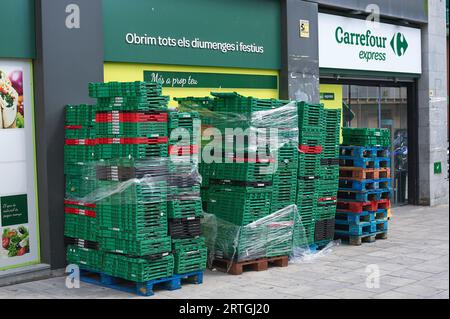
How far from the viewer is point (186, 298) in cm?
806

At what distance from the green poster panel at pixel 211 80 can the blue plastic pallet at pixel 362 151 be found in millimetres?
2152

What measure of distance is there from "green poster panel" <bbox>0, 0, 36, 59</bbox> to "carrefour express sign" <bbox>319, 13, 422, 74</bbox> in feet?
22.8

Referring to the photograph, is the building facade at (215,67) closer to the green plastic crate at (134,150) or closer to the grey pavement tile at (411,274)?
the green plastic crate at (134,150)

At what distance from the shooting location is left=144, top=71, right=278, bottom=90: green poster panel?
11.0 meters

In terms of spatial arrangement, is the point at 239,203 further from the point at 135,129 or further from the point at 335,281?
the point at 135,129

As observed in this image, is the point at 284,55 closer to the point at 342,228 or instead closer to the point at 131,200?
the point at 342,228

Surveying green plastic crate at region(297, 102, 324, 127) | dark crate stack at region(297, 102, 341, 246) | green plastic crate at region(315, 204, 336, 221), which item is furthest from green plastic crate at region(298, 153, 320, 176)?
green plastic crate at region(315, 204, 336, 221)

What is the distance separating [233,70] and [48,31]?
4.10m

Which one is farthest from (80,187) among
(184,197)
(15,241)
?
(184,197)

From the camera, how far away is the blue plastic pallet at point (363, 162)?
38.7 ft

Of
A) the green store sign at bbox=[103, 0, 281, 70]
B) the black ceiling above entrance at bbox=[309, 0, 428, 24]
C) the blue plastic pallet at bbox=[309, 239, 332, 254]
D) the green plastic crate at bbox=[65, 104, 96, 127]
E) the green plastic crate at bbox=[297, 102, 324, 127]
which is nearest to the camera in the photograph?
the green plastic crate at bbox=[65, 104, 96, 127]

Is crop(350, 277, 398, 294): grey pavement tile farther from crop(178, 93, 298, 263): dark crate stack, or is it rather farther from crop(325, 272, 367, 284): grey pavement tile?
crop(178, 93, 298, 263): dark crate stack

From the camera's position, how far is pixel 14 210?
9180 millimetres

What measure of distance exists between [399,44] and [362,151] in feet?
20.6
